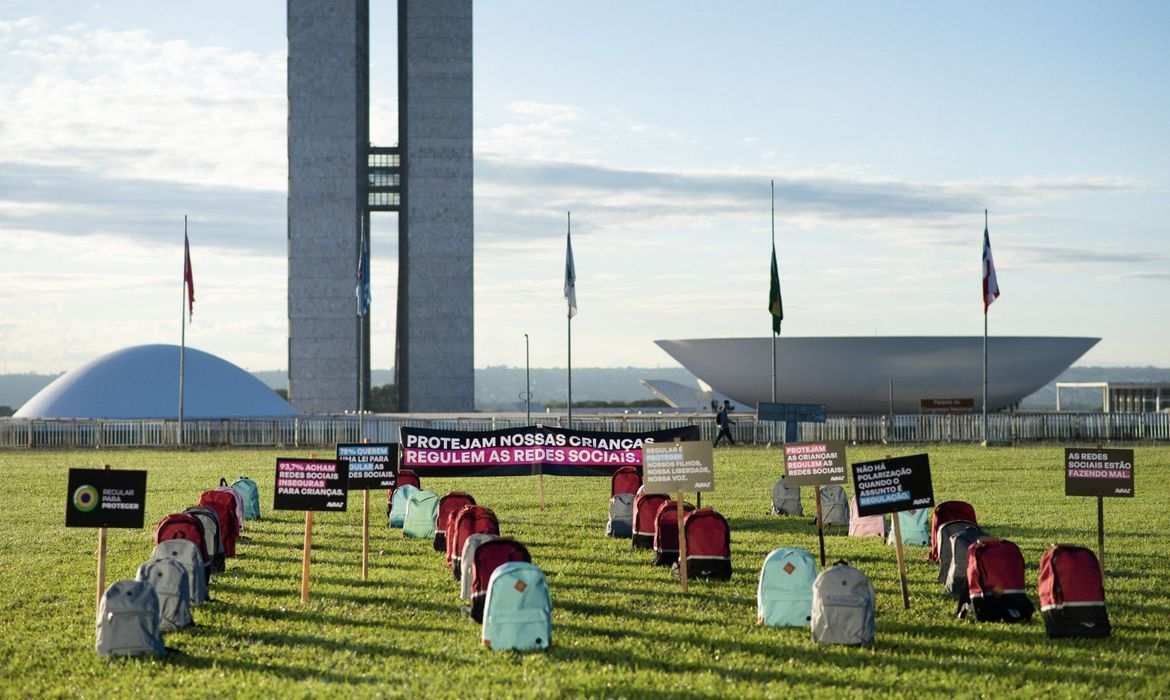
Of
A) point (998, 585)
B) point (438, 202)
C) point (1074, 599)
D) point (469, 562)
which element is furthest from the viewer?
point (438, 202)

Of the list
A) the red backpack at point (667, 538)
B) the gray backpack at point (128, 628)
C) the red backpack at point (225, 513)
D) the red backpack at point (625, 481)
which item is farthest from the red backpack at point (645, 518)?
the gray backpack at point (128, 628)

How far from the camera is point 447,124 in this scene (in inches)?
3199

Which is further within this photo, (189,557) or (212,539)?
(212,539)

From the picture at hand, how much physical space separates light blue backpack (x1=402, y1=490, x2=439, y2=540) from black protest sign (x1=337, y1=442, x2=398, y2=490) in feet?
12.1

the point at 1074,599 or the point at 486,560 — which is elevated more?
the point at 486,560

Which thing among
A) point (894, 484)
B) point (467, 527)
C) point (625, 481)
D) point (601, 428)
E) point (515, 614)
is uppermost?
point (894, 484)

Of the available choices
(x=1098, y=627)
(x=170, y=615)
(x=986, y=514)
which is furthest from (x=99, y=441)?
(x=1098, y=627)

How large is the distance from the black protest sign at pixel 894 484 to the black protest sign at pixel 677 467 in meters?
1.85

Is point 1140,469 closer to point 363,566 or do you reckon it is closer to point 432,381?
point 363,566

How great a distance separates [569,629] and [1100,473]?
22.0ft

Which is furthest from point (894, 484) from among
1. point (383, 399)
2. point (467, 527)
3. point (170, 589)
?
point (383, 399)

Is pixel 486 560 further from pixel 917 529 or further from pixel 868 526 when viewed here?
pixel 868 526

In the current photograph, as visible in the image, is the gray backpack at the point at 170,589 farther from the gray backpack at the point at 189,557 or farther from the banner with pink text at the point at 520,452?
the banner with pink text at the point at 520,452

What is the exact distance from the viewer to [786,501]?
22984mm
